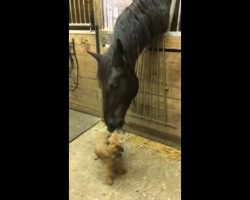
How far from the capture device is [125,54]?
153 cm

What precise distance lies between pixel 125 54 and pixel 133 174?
78 cm

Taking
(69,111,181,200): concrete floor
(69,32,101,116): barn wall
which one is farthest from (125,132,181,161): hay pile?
(69,32,101,116): barn wall

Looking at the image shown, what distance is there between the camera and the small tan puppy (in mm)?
1542

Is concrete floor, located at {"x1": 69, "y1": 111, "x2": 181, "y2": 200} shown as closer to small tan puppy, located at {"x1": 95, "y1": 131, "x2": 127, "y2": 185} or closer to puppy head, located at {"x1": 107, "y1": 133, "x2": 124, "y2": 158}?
small tan puppy, located at {"x1": 95, "y1": 131, "x2": 127, "y2": 185}

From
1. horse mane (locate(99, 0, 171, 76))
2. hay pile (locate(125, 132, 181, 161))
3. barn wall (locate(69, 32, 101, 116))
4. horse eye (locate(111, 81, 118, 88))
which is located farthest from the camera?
barn wall (locate(69, 32, 101, 116))

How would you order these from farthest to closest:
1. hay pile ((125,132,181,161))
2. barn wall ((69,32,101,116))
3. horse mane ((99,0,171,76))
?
barn wall ((69,32,101,116)), hay pile ((125,132,181,161)), horse mane ((99,0,171,76))

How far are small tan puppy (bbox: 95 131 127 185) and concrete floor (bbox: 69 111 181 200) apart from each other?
1.9 inches

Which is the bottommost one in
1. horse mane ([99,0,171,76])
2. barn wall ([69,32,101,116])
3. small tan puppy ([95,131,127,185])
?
small tan puppy ([95,131,127,185])

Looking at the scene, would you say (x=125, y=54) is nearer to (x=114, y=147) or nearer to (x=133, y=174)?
(x=114, y=147)

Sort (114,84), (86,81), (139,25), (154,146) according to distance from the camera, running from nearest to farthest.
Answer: (114,84) < (139,25) < (154,146) < (86,81)

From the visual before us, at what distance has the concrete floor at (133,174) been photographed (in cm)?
149

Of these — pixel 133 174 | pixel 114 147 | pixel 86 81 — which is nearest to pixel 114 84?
pixel 114 147

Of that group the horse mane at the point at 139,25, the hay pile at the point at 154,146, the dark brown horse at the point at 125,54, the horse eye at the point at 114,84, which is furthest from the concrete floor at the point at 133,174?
the horse mane at the point at 139,25

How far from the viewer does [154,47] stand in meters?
1.85
